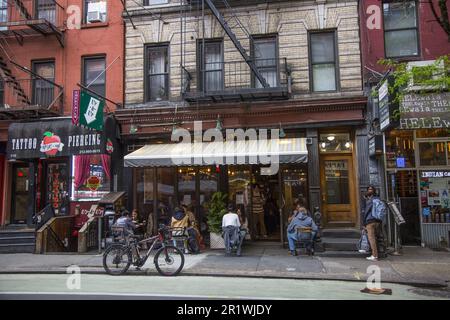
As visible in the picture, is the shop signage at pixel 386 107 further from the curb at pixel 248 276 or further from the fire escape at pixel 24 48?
the fire escape at pixel 24 48

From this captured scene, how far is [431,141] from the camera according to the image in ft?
43.2

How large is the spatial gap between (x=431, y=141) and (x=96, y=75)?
1190 cm

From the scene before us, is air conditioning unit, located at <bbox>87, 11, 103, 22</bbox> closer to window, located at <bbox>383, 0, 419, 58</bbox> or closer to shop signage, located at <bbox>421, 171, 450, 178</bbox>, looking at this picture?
window, located at <bbox>383, 0, 419, 58</bbox>

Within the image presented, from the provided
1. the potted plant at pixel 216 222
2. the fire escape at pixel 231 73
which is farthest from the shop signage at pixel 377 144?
the potted plant at pixel 216 222

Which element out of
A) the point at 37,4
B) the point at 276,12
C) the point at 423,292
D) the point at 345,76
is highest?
the point at 37,4

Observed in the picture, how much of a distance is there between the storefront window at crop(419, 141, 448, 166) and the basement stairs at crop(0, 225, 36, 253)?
42.2 feet

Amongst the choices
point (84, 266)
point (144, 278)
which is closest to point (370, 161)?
point (144, 278)

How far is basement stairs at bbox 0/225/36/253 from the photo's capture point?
45.1ft

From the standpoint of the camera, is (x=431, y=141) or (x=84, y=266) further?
(x=431, y=141)

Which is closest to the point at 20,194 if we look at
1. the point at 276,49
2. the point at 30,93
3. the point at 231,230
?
the point at 30,93

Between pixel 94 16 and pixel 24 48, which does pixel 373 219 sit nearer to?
pixel 94 16

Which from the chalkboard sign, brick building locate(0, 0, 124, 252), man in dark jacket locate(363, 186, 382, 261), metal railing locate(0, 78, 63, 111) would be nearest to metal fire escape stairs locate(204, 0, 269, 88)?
brick building locate(0, 0, 124, 252)

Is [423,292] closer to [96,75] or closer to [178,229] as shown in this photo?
[178,229]

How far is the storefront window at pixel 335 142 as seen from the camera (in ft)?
45.5
